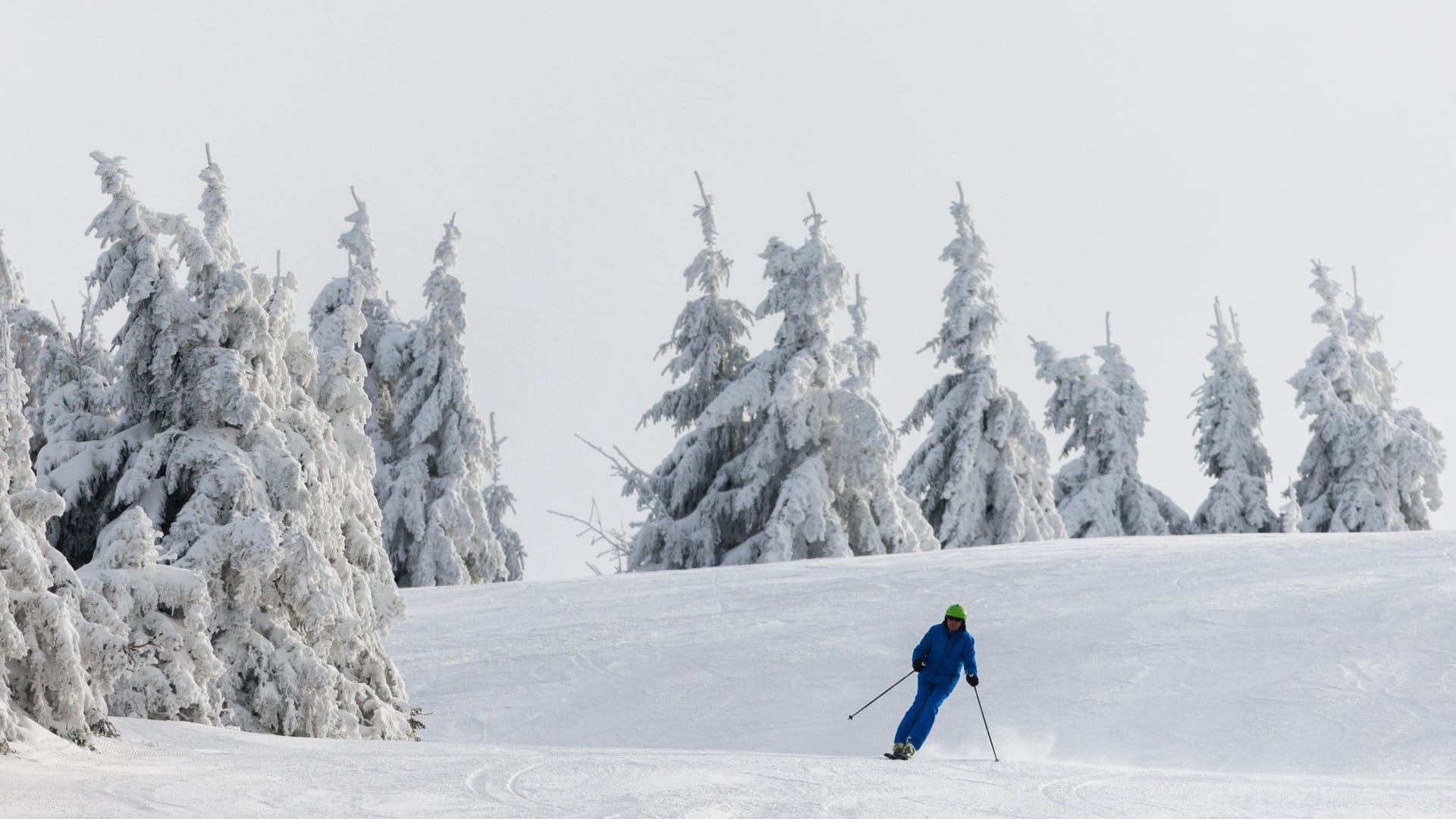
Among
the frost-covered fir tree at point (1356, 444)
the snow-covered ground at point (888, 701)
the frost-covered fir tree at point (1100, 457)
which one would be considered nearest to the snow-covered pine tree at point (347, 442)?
the snow-covered ground at point (888, 701)

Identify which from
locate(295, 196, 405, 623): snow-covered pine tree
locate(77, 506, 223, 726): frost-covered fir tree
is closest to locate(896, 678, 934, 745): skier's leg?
locate(295, 196, 405, 623): snow-covered pine tree

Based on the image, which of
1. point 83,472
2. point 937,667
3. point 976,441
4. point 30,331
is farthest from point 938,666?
point 976,441

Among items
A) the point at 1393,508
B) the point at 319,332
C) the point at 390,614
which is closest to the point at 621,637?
the point at 390,614

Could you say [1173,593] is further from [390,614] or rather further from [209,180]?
[209,180]

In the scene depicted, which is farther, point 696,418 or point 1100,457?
point 1100,457

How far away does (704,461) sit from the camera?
106ft

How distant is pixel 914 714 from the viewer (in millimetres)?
12281

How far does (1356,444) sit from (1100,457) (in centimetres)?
704

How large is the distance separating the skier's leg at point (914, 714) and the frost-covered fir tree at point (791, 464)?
1710 cm

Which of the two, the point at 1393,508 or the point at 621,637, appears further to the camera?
the point at 1393,508

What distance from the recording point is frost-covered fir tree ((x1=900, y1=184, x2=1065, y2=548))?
116 ft

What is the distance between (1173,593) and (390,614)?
10.3m

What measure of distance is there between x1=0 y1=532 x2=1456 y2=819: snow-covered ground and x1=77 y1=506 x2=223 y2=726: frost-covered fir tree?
1.09 meters

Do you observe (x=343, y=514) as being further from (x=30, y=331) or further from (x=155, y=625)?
(x=30, y=331)
